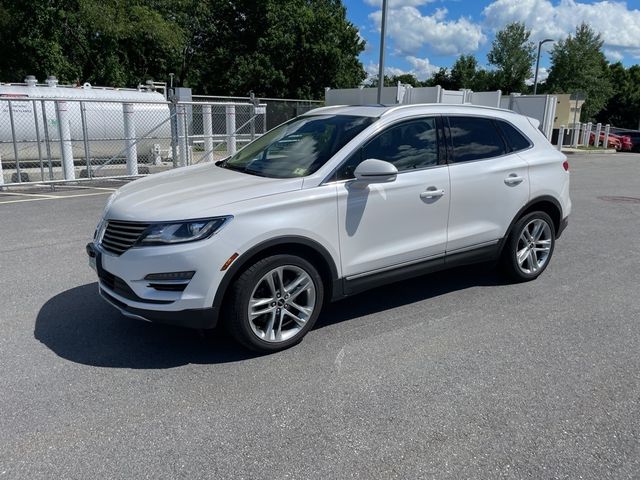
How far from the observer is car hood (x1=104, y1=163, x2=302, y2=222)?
11.2 ft

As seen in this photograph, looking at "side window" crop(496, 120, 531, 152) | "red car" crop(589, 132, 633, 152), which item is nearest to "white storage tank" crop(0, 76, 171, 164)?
"side window" crop(496, 120, 531, 152)

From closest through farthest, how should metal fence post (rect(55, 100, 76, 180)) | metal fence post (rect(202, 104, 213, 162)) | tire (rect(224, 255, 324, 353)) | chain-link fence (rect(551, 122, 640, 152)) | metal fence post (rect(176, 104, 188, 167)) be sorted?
tire (rect(224, 255, 324, 353)), metal fence post (rect(55, 100, 76, 180)), metal fence post (rect(176, 104, 188, 167)), metal fence post (rect(202, 104, 213, 162)), chain-link fence (rect(551, 122, 640, 152))

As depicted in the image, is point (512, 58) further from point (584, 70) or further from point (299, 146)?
point (299, 146)

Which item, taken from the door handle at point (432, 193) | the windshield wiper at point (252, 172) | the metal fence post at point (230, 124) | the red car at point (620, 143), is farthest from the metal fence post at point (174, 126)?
the red car at point (620, 143)

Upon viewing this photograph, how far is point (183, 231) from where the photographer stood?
3.38m

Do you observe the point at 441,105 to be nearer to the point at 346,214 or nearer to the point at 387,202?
the point at 387,202

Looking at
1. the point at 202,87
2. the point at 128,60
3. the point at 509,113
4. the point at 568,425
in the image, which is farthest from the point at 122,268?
the point at 202,87

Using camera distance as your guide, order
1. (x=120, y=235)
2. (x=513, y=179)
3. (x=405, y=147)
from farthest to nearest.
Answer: (x=513, y=179) → (x=405, y=147) → (x=120, y=235)

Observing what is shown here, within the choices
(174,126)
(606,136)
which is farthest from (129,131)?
(606,136)

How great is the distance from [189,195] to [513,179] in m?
3.01

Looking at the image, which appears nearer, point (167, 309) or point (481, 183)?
point (167, 309)

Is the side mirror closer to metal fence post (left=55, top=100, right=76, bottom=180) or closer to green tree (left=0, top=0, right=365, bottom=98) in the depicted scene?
metal fence post (left=55, top=100, right=76, bottom=180)

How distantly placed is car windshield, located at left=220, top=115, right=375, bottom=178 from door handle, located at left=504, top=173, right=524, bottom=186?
151 cm

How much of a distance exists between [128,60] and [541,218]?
33754mm
